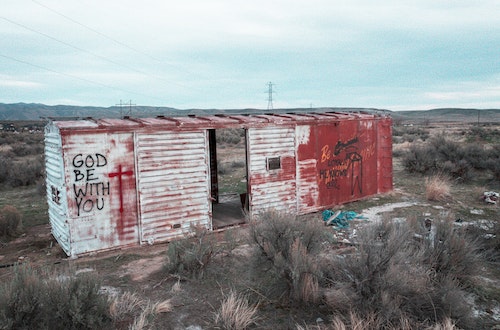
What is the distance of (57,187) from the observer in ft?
26.8

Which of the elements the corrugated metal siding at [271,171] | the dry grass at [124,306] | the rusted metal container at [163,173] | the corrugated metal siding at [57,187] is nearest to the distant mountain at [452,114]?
the rusted metal container at [163,173]

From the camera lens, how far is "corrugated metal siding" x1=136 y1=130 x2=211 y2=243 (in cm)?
847

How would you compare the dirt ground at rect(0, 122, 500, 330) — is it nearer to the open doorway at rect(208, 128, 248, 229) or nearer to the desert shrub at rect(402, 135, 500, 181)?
the open doorway at rect(208, 128, 248, 229)

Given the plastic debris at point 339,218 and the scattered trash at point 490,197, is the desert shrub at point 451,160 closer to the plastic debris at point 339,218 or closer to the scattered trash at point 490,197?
the scattered trash at point 490,197

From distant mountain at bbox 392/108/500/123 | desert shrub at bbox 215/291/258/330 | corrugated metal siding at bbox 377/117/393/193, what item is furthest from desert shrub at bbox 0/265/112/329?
distant mountain at bbox 392/108/500/123

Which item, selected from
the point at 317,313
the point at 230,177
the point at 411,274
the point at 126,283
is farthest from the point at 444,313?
the point at 230,177

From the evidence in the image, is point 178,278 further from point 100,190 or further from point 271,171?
point 271,171

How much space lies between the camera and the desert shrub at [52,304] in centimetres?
418

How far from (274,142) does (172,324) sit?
6.28 meters

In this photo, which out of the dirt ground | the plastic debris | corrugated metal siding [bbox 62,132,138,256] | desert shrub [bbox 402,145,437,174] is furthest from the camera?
desert shrub [bbox 402,145,437,174]

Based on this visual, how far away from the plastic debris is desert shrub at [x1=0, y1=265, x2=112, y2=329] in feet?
21.0

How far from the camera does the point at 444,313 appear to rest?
4711 mm

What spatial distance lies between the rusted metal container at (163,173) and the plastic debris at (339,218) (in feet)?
2.35

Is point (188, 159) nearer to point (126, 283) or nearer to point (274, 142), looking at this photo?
point (274, 142)
